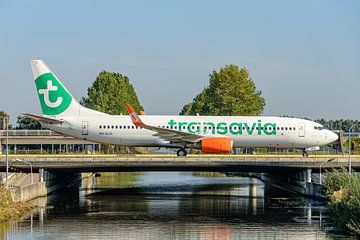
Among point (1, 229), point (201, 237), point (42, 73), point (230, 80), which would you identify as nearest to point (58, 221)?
point (1, 229)

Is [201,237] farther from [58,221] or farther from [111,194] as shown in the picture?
[111,194]

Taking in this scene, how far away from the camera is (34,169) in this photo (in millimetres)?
89375

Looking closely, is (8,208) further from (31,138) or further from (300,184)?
(31,138)

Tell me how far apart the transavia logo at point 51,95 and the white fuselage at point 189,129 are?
237 cm

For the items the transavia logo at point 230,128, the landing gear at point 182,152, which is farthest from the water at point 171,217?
the transavia logo at point 230,128

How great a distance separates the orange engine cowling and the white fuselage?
5.91ft

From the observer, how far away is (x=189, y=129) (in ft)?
281

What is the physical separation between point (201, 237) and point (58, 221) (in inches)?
597

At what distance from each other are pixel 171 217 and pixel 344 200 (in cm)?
1614

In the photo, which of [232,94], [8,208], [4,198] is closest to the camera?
[8,208]

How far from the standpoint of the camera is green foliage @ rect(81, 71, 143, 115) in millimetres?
173125

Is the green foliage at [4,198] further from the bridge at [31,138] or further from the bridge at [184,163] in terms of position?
the bridge at [31,138]

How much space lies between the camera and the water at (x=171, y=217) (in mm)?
57288

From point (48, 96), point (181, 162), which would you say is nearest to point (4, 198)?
point (48, 96)
